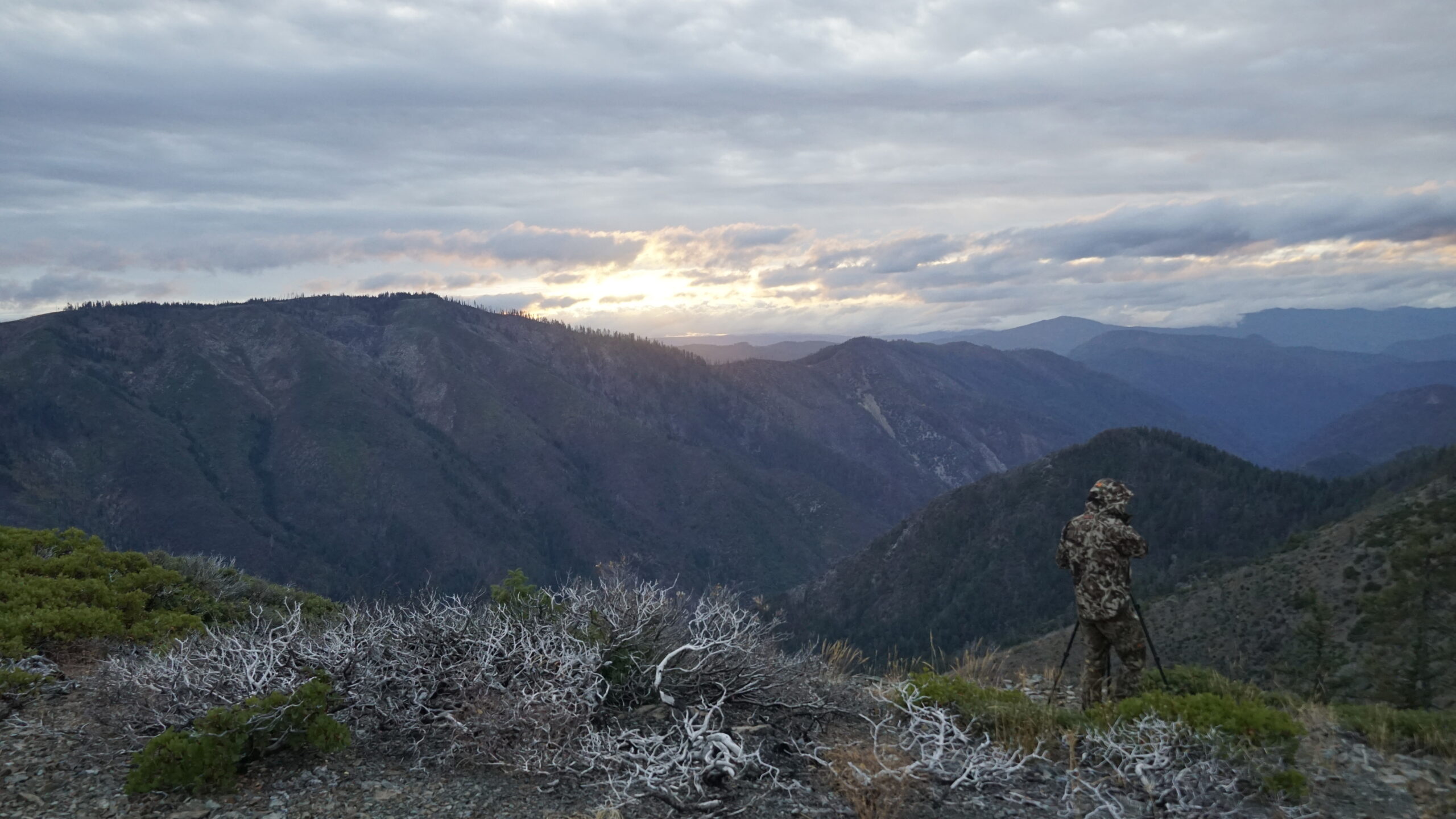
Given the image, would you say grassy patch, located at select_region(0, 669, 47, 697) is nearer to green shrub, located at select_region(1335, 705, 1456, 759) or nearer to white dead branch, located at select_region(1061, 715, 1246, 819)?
white dead branch, located at select_region(1061, 715, 1246, 819)

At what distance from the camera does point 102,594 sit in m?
9.41

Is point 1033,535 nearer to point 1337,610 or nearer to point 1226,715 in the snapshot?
point 1337,610

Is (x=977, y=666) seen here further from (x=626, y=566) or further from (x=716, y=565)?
(x=716, y=565)

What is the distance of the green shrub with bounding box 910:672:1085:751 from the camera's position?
6.89 m

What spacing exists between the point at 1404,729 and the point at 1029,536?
237 feet

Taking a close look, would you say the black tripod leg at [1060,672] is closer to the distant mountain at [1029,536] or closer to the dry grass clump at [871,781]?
the dry grass clump at [871,781]

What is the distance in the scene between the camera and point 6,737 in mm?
6246

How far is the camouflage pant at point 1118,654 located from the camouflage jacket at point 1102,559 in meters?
0.11

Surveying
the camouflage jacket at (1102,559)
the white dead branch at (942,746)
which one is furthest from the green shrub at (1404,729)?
the white dead branch at (942,746)

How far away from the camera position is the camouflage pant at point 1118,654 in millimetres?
7824

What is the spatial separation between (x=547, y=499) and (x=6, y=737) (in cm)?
12580

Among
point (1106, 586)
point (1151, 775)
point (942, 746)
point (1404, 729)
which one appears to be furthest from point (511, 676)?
point (1404, 729)

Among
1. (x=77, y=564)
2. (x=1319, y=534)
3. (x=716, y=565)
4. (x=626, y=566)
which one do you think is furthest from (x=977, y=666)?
(x=716, y=565)

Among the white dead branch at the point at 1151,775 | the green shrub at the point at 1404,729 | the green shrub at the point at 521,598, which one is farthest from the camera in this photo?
the green shrub at the point at 521,598
